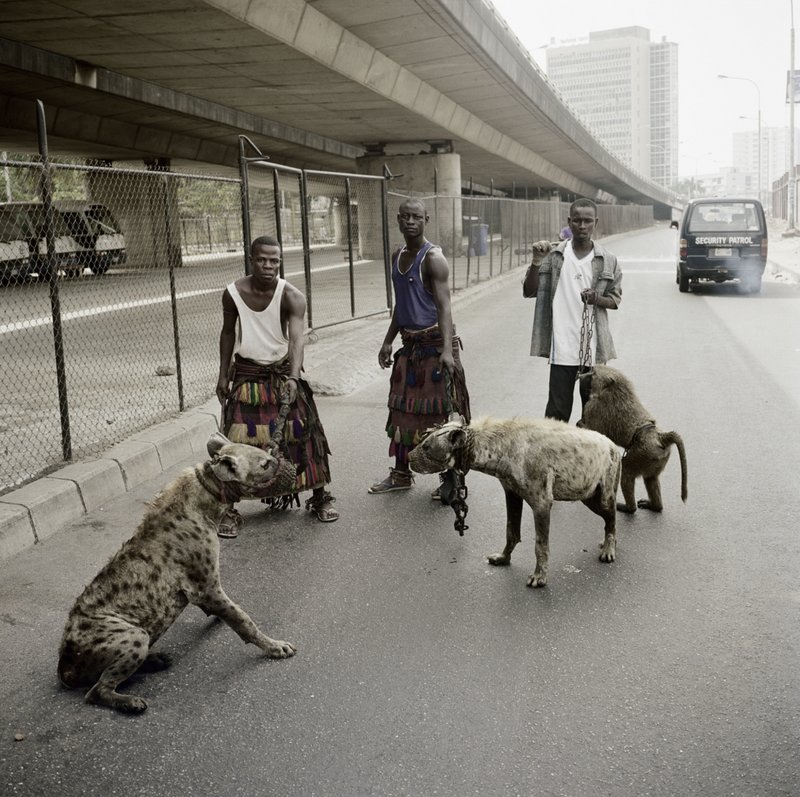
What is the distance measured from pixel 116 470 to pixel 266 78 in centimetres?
1408

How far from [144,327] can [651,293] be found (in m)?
10.5

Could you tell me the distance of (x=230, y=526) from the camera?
5.02 m

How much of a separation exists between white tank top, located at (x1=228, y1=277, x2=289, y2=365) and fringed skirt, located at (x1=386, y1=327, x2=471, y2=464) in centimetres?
90

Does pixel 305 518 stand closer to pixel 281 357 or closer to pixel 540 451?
pixel 281 357

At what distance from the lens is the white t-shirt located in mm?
5816

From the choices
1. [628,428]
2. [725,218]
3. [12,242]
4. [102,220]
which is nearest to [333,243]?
[102,220]

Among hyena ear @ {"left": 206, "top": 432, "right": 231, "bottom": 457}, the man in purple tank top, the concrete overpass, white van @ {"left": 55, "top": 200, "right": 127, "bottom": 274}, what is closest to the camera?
hyena ear @ {"left": 206, "top": 432, "right": 231, "bottom": 457}

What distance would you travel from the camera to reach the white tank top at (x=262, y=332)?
530 cm

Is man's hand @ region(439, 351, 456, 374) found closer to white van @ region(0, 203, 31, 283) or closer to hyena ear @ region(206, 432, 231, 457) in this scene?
hyena ear @ region(206, 432, 231, 457)

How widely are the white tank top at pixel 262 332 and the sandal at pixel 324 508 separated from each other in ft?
3.11

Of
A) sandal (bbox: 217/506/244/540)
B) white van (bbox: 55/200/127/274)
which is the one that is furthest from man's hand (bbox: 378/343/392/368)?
white van (bbox: 55/200/127/274)

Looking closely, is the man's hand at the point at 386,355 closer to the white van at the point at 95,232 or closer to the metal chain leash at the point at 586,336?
the metal chain leash at the point at 586,336

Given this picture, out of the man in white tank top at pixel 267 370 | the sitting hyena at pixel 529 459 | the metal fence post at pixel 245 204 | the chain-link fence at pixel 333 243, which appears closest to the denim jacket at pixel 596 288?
the sitting hyena at pixel 529 459

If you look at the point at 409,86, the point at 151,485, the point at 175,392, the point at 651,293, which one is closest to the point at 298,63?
the point at 409,86
